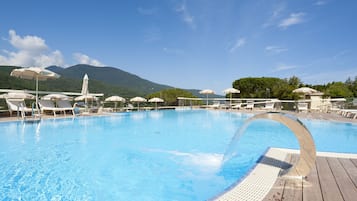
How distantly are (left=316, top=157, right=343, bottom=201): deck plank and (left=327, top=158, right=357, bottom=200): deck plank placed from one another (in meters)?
0.04

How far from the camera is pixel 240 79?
32.2m

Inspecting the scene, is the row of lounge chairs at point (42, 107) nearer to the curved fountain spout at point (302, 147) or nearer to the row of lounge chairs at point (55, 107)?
the row of lounge chairs at point (55, 107)

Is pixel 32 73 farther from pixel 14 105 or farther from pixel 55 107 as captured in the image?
pixel 55 107

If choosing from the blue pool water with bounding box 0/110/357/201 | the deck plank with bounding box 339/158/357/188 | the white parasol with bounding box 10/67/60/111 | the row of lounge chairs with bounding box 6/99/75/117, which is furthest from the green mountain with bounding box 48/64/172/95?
the deck plank with bounding box 339/158/357/188

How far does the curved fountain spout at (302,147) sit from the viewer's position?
2619 mm

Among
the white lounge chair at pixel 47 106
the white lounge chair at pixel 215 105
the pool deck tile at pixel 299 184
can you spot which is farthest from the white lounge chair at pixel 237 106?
the pool deck tile at pixel 299 184

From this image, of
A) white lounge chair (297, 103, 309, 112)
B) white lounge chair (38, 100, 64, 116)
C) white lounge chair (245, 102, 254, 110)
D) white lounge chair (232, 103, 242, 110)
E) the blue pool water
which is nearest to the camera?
the blue pool water

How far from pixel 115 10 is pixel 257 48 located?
12.0 metres

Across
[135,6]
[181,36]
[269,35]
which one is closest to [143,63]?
[181,36]

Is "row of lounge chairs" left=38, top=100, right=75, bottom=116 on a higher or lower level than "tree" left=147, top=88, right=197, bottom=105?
lower

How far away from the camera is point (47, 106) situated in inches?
486

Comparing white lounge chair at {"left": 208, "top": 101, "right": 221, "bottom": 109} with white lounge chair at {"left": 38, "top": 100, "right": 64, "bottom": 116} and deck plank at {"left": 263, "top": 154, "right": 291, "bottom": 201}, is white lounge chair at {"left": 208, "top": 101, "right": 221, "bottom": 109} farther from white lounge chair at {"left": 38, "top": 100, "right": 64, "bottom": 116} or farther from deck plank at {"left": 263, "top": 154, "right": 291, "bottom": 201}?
deck plank at {"left": 263, "top": 154, "right": 291, "bottom": 201}

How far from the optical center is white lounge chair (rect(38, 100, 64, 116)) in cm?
1206

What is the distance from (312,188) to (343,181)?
0.50 m
